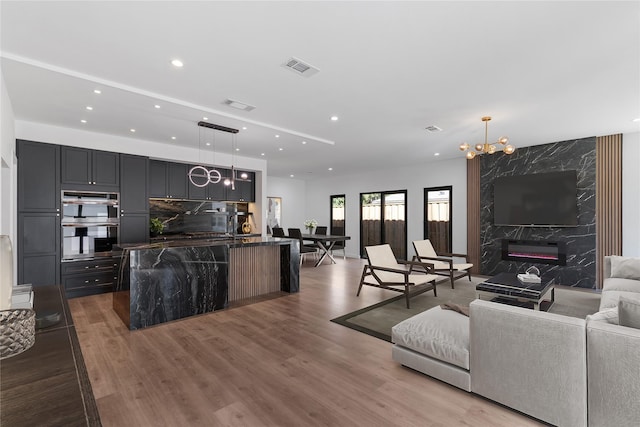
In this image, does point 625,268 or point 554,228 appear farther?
point 554,228

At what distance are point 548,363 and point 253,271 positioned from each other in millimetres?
4020

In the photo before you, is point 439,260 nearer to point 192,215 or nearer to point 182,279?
point 182,279

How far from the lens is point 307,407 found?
7.04 feet

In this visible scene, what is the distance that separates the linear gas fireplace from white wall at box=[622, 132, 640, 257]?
0.91 meters

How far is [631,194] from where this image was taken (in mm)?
5285

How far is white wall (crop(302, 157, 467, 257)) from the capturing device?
7621mm

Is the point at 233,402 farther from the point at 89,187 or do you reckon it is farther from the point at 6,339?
the point at 89,187

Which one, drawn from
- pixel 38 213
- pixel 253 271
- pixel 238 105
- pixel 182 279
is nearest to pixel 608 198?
pixel 253 271

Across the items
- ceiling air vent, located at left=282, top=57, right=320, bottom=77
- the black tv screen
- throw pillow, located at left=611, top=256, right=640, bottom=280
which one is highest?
ceiling air vent, located at left=282, top=57, right=320, bottom=77

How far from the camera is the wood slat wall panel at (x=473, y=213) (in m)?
7.18

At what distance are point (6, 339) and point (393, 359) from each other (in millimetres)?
2662

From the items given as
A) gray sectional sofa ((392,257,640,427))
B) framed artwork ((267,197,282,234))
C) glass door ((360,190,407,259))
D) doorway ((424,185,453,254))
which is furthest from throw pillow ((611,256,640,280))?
framed artwork ((267,197,282,234))

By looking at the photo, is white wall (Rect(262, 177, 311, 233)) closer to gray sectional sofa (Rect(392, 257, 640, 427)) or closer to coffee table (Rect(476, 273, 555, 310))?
coffee table (Rect(476, 273, 555, 310))

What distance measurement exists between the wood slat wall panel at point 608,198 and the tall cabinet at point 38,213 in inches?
379
